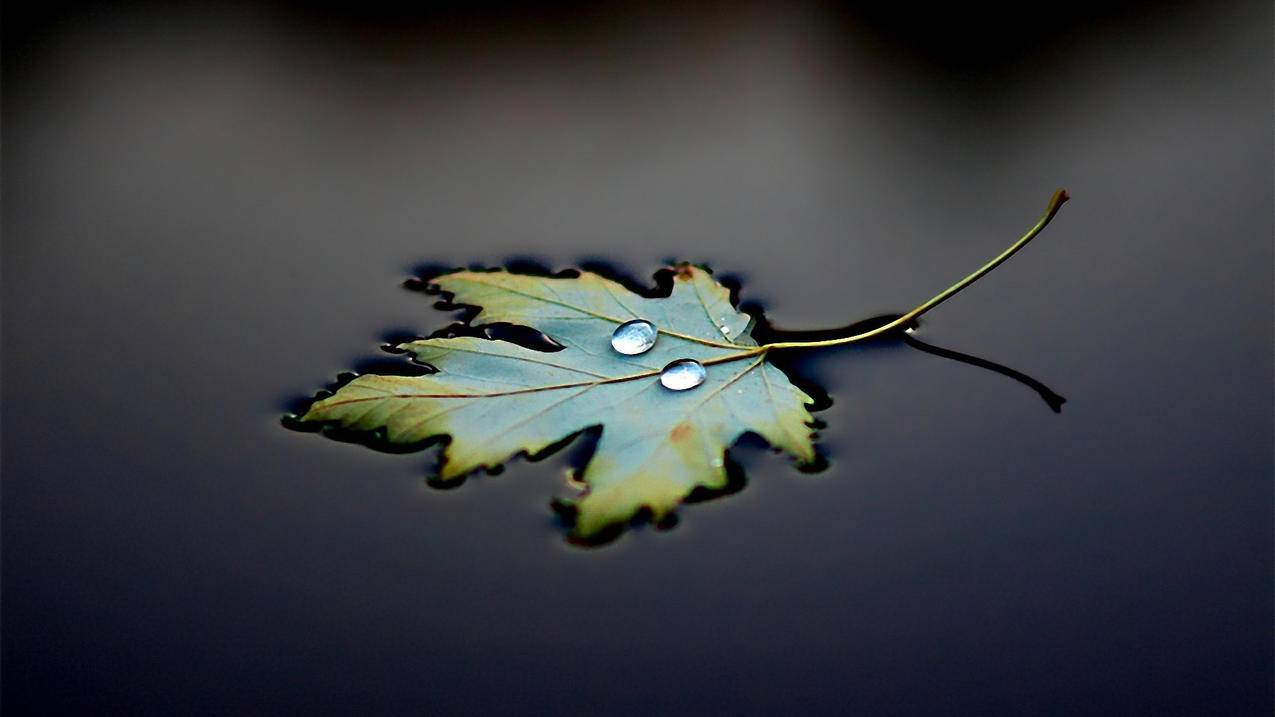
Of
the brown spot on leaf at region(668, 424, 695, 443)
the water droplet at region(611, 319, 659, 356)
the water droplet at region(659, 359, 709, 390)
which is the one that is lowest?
the brown spot on leaf at region(668, 424, 695, 443)

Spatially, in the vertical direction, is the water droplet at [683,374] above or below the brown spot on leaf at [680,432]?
above

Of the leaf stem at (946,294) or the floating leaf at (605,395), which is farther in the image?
the leaf stem at (946,294)

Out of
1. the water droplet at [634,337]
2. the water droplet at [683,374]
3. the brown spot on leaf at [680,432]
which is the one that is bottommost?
the brown spot on leaf at [680,432]

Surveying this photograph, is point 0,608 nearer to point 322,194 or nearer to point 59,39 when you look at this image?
point 322,194

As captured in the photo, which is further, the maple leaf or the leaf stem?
the leaf stem

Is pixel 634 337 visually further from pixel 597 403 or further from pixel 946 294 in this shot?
pixel 946 294

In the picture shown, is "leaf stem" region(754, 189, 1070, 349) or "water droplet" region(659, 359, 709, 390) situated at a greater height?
"leaf stem" region(754, 189, 1070, 349)

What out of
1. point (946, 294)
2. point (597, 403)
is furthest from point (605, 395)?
point (946, 294)
